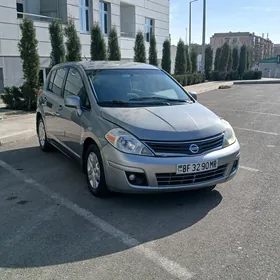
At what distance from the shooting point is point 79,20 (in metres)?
19.5

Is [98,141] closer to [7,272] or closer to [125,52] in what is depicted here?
[7,272]

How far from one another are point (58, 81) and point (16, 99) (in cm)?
678

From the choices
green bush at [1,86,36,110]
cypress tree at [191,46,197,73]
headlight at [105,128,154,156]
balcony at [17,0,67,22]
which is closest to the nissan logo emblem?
headlight at [105,128,154,156]

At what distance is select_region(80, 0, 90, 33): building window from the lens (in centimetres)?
1997

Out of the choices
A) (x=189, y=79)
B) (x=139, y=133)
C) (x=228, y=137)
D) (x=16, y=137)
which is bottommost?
(x=16, y=137)

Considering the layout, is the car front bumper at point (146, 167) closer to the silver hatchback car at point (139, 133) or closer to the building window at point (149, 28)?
the silver hatchback car at point (139, 133)

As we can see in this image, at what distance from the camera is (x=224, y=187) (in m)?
4.89

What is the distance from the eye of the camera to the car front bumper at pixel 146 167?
12.8ft

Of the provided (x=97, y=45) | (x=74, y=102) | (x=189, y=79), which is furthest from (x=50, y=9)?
(x=74, y=102)

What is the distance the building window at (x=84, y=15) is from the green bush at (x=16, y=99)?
29.7 ft

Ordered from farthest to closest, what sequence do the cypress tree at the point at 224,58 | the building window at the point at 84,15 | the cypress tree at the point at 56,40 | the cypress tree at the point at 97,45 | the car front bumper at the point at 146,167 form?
the cypress tree at the point at 224,58, the building window at the point at 84,15, the cypress tree at the point at 97,45, the cypress tree at the point at 56,40, the car front bumper at the point at 146,167

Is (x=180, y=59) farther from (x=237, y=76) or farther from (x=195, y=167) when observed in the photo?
(x=195, y=167)

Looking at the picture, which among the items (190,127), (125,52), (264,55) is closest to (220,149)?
(190,127)

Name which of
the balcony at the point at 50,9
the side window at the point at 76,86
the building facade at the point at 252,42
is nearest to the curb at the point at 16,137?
the side window at the point at 76,86
